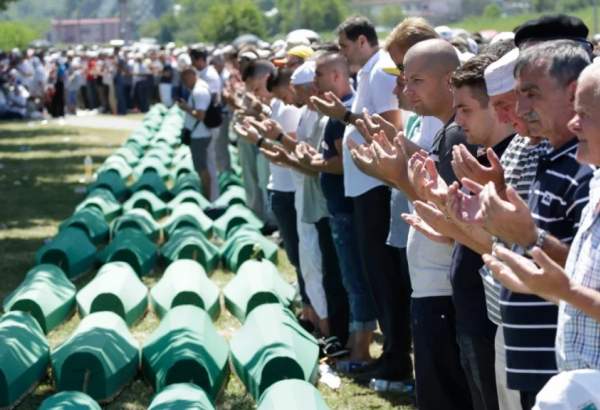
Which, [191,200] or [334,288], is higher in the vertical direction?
[334,288]

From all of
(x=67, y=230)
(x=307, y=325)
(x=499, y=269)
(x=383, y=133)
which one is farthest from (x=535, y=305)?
(x=67, y=230)

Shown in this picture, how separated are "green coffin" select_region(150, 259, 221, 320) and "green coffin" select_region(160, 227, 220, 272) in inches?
63.1

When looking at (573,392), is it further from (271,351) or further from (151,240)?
(151,240)

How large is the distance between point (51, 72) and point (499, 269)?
37.8 m

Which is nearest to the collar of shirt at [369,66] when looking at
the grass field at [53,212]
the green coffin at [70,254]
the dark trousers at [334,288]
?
the dark trousers at [334,288]

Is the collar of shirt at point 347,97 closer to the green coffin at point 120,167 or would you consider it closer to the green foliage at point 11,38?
the green coffin at point 120,167

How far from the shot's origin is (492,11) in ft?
171

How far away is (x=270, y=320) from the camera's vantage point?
854 centimetres

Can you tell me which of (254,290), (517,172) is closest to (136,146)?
(254,290)

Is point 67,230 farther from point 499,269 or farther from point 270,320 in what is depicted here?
point 499,269

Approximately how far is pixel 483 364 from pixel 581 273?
1.64 meters

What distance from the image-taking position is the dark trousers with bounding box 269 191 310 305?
10.4 m

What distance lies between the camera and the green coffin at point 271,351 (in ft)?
25.4

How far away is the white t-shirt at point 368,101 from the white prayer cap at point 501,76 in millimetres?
2781
